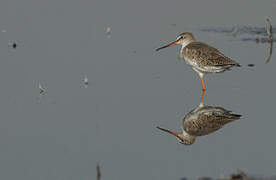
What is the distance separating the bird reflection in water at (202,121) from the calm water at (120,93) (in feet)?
0.39

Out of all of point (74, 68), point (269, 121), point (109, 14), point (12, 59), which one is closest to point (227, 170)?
point (269, 121)

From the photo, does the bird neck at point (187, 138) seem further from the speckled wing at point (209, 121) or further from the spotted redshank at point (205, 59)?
the spotted redshank at point (205, 59)

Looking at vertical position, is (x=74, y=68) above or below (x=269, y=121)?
above

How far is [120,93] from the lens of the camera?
11766 mm

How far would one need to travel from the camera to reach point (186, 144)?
9.31 m

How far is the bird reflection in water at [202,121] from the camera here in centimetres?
955

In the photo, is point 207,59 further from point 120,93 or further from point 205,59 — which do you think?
point 120,93

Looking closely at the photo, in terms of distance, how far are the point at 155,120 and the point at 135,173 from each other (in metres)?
2.27

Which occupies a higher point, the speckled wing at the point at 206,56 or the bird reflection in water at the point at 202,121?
the speckled wing at the point at 206,56

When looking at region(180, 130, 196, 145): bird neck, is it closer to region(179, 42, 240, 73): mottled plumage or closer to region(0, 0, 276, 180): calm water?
region(0, 0, 276, 180): calm water

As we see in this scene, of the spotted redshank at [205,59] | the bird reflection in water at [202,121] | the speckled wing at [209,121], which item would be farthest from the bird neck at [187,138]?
the spotted redshank at [205,59]

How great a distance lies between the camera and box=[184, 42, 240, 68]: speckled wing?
12.1 metres

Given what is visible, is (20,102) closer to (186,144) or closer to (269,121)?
(186,144)

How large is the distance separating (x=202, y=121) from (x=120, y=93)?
219 cm
